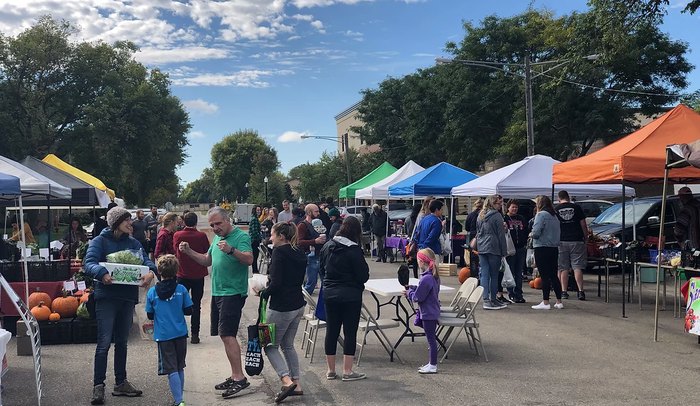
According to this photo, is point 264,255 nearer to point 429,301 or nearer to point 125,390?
point 429,301

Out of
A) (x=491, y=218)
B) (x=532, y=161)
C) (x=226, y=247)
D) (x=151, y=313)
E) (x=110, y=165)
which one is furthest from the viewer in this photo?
(x=110, y=165)

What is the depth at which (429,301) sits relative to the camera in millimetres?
6512

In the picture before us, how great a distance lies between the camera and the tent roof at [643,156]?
8.92 m

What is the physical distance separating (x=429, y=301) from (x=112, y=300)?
123 inches

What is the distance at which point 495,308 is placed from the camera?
33.8 feet

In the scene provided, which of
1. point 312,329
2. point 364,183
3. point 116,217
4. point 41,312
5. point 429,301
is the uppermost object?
point 364,183

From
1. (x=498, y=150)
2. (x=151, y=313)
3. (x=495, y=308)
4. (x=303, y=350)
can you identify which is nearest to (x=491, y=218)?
(x=495, y=308)

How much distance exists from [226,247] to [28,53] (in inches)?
1228

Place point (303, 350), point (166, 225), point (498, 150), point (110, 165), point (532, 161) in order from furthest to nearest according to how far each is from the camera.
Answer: point (110, 165) < point (498, 150) < point (532, 161) < point (166, 225) < point (303, 350)

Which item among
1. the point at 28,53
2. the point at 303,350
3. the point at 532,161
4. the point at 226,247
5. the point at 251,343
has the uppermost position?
the point at 28,53

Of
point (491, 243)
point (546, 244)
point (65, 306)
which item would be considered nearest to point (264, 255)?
point (491, 243)

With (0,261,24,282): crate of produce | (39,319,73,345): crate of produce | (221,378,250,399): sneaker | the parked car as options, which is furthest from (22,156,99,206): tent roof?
the parked car

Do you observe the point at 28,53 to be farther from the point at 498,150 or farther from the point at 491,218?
the point at 491,218

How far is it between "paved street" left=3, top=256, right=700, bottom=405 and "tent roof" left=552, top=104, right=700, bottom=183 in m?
2.18
